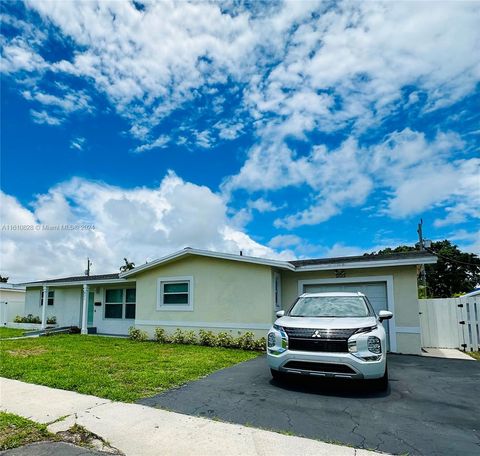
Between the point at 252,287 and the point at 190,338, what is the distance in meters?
3.16

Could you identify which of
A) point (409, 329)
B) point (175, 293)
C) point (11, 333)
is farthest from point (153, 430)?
point (11, 333)

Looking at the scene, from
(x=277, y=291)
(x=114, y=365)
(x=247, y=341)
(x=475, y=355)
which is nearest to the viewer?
(x=114, y=365)

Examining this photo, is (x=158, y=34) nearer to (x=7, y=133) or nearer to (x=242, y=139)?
(x=7, y=133)

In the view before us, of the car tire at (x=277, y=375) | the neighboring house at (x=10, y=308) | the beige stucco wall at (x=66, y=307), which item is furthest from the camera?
the neighboring house at (x=10, y=308)

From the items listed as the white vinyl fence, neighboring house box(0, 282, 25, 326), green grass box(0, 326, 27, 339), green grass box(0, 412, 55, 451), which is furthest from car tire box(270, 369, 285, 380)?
neighboring house box(0, 282, 25, 326)

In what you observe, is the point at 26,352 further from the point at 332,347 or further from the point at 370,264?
the point at 370,264

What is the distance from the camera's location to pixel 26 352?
1084 centimetres

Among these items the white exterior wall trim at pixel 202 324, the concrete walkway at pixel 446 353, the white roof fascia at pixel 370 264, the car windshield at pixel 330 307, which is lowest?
the concrete walkway at pixel 446 353

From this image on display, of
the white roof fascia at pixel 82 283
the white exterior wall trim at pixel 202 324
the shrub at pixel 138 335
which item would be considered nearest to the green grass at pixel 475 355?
the white exterior wall trim at pixel 202 324

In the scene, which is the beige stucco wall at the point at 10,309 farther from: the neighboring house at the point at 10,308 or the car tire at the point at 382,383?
the car tire at the point at 382,383

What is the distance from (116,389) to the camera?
6.09 meters

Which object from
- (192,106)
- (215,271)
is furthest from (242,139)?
(215,271)

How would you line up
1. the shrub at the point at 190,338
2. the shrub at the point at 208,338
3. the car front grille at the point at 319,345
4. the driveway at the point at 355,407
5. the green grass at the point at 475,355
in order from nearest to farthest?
the driveway at the point at 355,407
the car front grille at the point at 319,345
the green grass at the point at 475,355
the shrub at the point at 208,338
the shrub at the point at 190,338

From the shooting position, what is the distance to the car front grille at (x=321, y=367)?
585 centimetres
